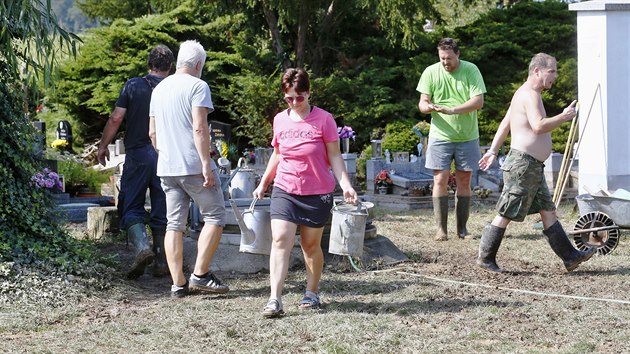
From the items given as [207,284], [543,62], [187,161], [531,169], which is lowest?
[207,284]

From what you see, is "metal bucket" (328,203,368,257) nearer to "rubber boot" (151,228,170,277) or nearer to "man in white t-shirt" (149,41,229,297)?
"man in white t-shirt" (149,41,229,297)

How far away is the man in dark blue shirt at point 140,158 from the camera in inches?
288

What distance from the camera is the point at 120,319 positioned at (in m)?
5.90

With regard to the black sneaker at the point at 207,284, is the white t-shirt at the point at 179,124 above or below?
above

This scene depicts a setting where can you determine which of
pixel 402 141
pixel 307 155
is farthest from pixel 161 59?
pixel 402 141

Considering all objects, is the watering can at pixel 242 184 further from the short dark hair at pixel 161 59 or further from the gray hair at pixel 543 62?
the gray hair at pixel 543 62

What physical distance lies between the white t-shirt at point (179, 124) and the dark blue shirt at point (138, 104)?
937 mm

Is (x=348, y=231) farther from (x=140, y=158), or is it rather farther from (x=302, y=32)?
(x=302, y=32)

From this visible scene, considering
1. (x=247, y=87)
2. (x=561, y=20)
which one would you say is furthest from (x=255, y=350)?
(x=561, y=20)

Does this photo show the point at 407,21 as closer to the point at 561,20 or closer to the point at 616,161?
the point at 561,20

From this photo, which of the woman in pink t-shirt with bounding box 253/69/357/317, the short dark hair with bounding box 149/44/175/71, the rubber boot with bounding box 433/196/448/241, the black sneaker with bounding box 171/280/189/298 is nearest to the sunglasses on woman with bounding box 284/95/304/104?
the woman in pink t-shirt with bounding box 253/69/357/317

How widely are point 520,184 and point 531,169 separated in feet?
0.45

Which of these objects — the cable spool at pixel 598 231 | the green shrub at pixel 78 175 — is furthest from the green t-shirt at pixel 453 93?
the green shrub at pixel 78 175

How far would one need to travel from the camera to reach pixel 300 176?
19.3 feet
